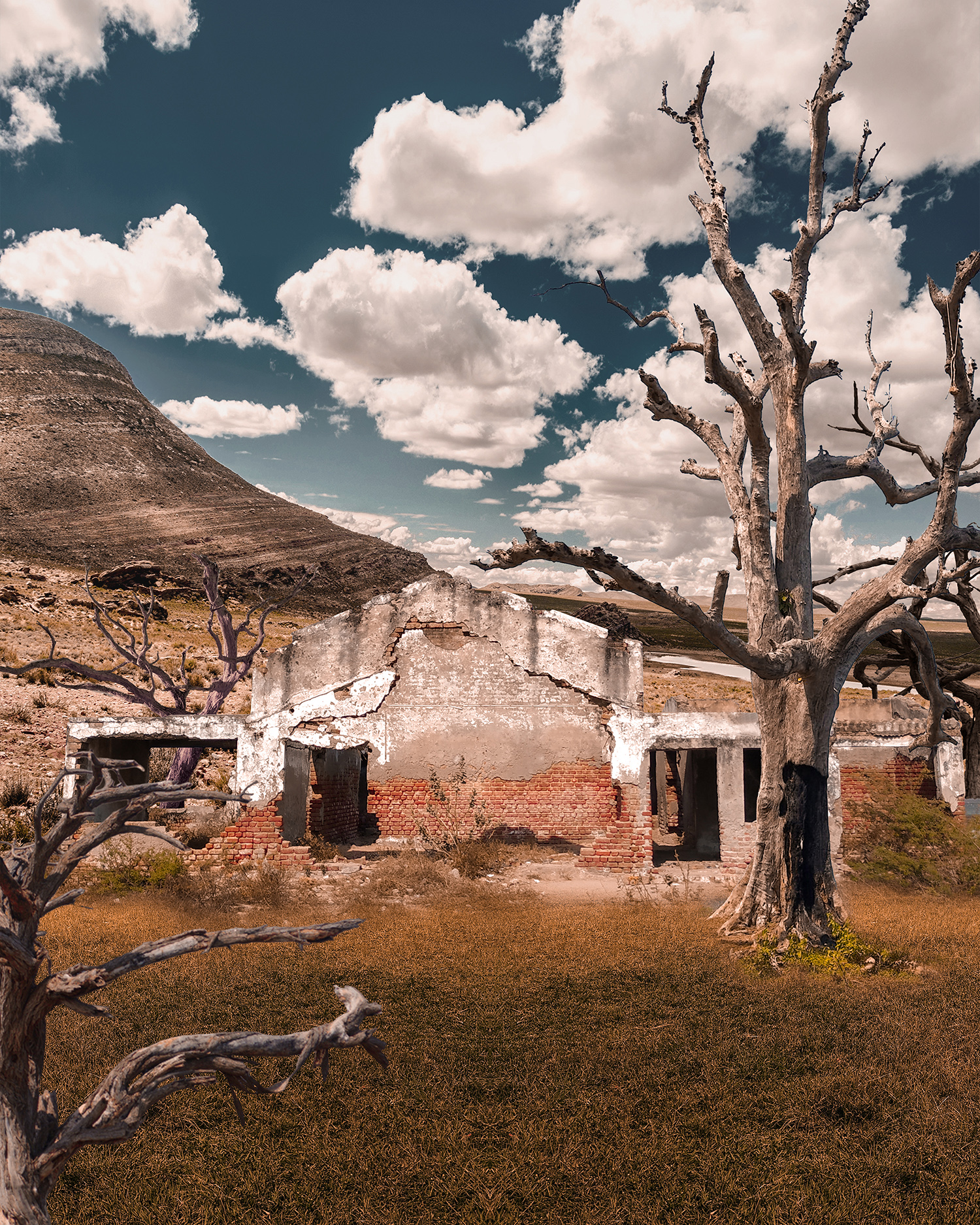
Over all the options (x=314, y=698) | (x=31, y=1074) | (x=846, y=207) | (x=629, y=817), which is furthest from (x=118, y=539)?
(x=31, y=1074)

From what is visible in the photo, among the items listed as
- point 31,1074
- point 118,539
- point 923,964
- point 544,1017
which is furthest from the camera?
point 118,539

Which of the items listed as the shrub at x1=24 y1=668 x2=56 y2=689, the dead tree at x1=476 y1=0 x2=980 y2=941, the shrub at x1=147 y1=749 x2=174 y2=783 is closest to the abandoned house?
the dead tree at x1=476 y1=0 x2=980 y2=941

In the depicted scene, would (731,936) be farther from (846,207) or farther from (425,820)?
(846,207)

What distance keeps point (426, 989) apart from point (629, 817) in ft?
21.0

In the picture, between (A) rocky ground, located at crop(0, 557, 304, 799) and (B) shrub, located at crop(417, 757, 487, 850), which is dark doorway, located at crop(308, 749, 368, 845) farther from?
(A) rocky ground, located at crop(0, 557, 304, 799)

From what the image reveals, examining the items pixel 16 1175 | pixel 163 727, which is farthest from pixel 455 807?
pixel 16 1175

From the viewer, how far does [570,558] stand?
6.69 meters

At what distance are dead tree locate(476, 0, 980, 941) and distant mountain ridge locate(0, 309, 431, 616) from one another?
46510 millimetres

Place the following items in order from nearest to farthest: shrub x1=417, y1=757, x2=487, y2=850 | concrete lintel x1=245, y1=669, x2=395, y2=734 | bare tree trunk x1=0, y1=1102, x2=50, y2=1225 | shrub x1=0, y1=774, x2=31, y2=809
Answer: bare tree trunk x1=0, y1=1102, x2=50, y2=1225 → concrete lintel x1=245, y1=669, x2=395, y2=734 → shrub x1=417, y1=757, x2=487, y2=850 → shrub x1=0, y1=774, x2=31, y2=809

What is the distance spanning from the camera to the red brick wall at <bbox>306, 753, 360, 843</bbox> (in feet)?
48.1

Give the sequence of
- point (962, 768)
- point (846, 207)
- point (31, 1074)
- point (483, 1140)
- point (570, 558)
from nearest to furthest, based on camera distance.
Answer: point (31, 1074)
point (483, 1140)
point (570, 558)
point (846, 207)
point (962, 768)

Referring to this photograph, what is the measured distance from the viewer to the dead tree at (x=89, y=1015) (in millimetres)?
1855

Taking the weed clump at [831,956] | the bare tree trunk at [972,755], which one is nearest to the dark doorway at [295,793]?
the weed clump at [831,956]

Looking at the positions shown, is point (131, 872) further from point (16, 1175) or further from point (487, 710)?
point (16, 1175)
